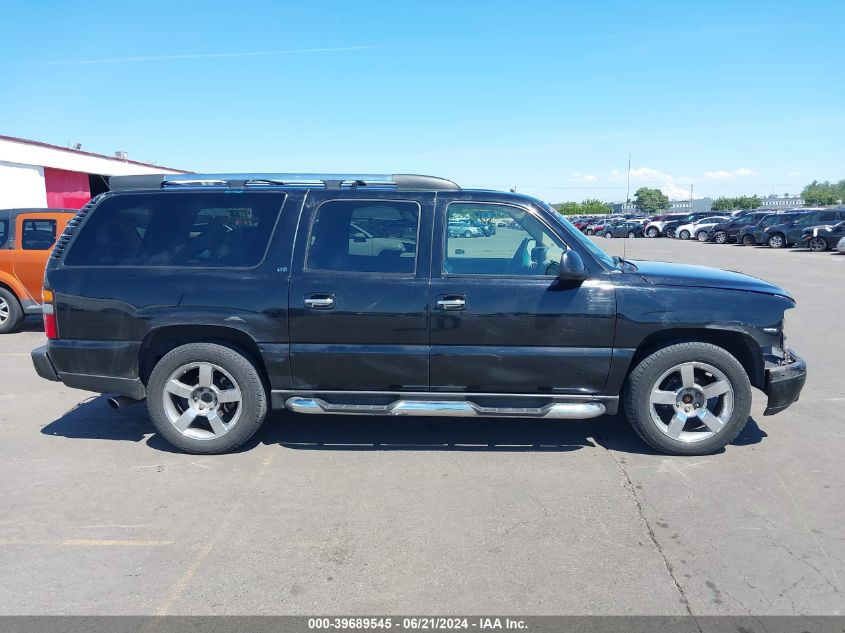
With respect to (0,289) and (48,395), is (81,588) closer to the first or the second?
(48,395)

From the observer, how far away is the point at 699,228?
4138cm

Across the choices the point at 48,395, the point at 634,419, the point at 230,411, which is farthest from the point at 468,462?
the point at 48,395

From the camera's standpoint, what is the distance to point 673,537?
3.62 metres

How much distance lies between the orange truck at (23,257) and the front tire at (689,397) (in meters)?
8.84

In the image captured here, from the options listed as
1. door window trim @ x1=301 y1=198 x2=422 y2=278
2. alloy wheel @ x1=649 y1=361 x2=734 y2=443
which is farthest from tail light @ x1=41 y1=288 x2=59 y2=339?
alloy wheel @ x1=649 y1=361 x2=734 y2=443

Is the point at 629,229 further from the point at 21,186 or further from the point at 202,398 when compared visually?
the point at 202,398

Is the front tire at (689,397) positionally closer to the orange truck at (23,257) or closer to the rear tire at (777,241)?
the orange truck at (23,257)

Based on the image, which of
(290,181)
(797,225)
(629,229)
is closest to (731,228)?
(797,225)

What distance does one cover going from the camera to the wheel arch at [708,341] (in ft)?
15.4

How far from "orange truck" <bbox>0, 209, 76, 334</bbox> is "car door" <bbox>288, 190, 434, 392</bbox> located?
22.6 feet

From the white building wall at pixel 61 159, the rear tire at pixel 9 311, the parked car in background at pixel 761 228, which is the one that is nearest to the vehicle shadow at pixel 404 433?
Result: the rear tire at pixel 9 311

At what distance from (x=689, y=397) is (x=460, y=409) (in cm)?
167

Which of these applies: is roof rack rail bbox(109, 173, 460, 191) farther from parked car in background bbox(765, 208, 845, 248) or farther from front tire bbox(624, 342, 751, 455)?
parked car in background bbox(765, 208, 845, 248)

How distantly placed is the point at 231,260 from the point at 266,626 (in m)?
2.68
